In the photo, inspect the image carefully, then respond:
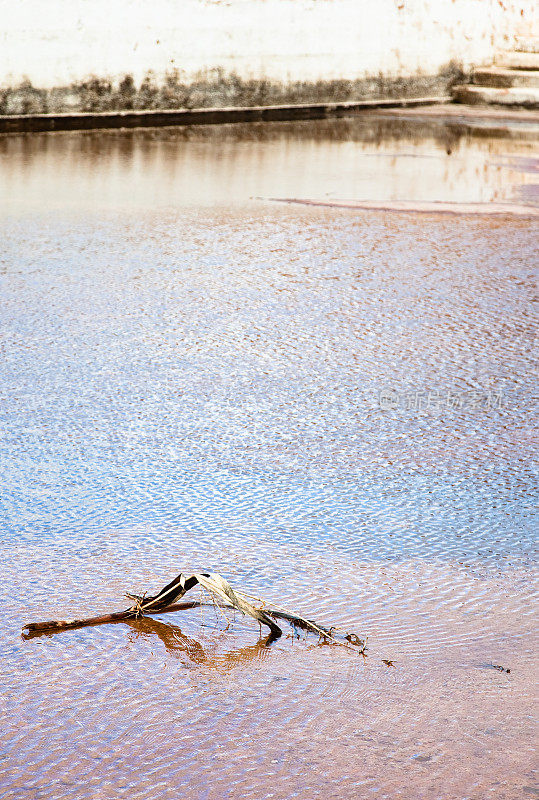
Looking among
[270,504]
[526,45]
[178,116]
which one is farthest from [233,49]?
[270,504]

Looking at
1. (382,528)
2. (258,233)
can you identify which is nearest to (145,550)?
(382,528)

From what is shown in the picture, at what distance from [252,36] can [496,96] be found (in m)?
3.49

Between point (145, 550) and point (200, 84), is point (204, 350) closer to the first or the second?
point (145, 550)

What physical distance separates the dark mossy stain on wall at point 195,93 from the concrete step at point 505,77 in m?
0.65

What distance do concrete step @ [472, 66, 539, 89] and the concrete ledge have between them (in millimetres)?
1064

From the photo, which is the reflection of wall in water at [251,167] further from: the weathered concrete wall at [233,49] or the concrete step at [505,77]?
the concrete step at [505,77]

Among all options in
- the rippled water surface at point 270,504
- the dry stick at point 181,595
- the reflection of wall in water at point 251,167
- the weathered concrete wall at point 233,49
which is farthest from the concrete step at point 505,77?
the dry stick at point 181,595

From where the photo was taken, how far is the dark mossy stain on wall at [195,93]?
9484 mm

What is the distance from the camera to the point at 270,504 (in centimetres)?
230

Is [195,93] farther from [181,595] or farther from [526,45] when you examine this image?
[181,595]

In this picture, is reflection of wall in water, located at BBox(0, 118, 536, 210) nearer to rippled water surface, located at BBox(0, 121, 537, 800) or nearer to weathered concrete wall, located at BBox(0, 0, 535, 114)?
weathered concrete wall, located at BBox(0, 0, 535, 114)

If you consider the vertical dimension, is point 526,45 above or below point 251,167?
above

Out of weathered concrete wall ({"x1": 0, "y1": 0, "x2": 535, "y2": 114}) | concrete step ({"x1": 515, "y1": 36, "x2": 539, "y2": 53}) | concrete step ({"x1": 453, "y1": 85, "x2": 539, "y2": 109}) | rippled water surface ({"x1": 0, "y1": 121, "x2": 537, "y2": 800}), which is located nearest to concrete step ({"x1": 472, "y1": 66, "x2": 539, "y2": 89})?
concrete step ({"x1": 453, "y1": 85, "x2": 539, "y2": 109})

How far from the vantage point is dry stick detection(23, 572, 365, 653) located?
5.74 ft
